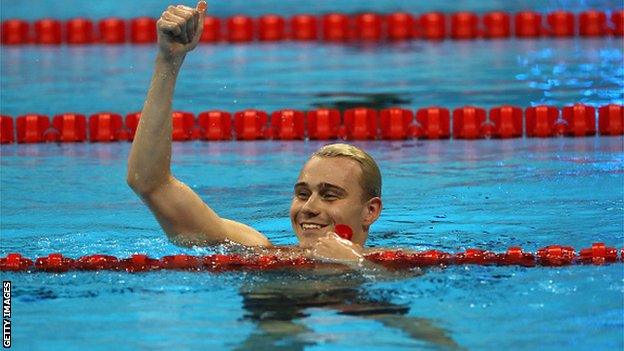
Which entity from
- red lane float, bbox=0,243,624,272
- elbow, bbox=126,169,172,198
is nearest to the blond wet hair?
red lane float, bbox=0,243,624,272

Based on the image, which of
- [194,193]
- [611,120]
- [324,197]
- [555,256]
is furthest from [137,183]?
[611,120]

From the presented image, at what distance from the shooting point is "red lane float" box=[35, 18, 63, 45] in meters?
13.7

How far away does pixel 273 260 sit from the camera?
4.61 metres

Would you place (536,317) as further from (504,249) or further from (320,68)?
(320,68)

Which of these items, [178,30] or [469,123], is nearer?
[178,30]

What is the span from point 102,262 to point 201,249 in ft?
1.43

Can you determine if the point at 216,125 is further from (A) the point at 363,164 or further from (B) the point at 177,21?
(B) the point at 177,21

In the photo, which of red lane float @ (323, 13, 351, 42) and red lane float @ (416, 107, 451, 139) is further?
red lane float @ (323, 13, 351, 42)

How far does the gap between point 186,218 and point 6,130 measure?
15.7 feet

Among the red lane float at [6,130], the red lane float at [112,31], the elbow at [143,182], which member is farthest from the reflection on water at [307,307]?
the red lane float at [112,31]

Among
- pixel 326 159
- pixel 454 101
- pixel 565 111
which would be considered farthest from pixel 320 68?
pixel 326 159

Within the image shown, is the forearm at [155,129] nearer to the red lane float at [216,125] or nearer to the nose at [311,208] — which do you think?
the nose at [311,208]

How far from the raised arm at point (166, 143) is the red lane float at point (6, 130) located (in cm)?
469

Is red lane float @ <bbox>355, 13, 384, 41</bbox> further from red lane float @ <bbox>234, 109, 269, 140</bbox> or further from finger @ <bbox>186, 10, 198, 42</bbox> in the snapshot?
finger @ <bbox>186, 10, 198, 42</bbox>
